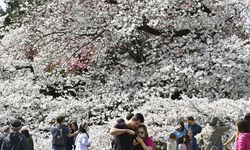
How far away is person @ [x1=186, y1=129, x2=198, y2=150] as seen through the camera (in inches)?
422

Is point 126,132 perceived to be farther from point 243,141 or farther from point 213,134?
point 213,134

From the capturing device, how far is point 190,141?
1077 centimetres

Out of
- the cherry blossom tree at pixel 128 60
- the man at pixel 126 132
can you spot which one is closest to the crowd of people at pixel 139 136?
the man at pixel 126 132

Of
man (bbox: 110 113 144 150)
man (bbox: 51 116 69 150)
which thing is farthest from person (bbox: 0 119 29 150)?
man (bbox: 51 116 69 150)

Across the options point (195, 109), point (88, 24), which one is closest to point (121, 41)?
point (88, 24)

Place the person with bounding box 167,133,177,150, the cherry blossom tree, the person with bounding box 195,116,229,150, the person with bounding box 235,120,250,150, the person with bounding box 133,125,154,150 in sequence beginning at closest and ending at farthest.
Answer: the person with bounding box 133,125,154,150 → the person with bounding box 235,120,250,150 → the person with bounding box 195,116,229,150 → the person with bounding box 167,133,177,150 → the cherry blossom tree

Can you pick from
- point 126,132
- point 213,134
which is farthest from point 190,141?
point 126,132

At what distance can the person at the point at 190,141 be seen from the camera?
10.7 metres

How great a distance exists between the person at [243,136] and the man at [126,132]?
1409 mm

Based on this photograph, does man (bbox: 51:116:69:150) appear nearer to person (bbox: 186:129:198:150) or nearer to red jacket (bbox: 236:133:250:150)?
person (bbox: 186:129:198:150)

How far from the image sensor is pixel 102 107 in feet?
48.4

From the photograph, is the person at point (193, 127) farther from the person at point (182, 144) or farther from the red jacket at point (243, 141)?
the red jacket at point (243, 141)

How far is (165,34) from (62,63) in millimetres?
3225

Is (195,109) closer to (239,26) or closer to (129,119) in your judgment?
(239,26)
